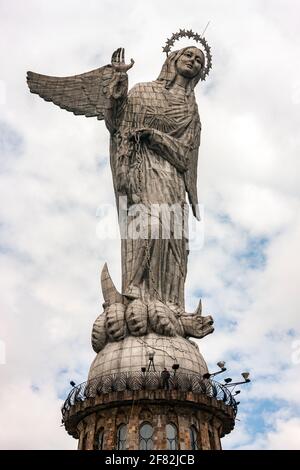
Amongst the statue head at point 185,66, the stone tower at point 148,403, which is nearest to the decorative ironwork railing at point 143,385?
the stone tower at point 148,403

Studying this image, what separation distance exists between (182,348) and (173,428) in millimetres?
4015

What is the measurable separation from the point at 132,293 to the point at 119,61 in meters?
13.2

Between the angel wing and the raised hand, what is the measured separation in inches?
122

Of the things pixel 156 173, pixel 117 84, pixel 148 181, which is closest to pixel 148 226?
pixel 148 181

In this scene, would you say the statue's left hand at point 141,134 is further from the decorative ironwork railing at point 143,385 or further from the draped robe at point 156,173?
the decorative ironwork railing at point 143,385

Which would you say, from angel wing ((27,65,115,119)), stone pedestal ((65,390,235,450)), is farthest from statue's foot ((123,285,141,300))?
angel wing ((27,65,115,119))

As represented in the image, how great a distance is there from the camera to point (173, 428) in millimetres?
28938

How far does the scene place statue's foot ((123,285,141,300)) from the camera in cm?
3278

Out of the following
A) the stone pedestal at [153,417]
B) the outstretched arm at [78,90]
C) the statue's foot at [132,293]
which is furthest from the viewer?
the outstretched arm at [78,90]

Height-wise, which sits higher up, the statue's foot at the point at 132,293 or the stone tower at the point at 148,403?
the statue's foot at the point at 132,293

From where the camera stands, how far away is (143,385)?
29.1 m

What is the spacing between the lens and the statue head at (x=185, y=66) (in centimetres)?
4091

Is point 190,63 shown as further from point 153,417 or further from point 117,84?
point 153,417
